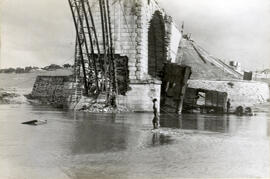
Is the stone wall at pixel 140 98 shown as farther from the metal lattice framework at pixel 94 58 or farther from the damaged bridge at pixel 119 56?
the metal lattice framework at pixel 94 58

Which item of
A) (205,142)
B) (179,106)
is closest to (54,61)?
(205,142)

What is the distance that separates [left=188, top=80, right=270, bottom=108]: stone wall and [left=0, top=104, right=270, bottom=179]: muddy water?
14.4 m

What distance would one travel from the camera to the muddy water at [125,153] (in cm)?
571

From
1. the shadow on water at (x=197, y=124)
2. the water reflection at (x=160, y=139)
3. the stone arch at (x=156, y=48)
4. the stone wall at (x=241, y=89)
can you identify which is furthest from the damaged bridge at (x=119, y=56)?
the stone wall at (x=241, y=89)

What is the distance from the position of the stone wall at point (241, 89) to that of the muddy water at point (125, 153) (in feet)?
47.3

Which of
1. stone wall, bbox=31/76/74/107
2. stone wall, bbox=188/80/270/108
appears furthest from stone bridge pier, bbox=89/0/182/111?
stone wall, bbox=188/80/270/108

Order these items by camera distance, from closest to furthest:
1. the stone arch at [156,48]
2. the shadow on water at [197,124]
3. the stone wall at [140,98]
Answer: the shadow on water at [197,124], the stone wall at [140,98], the stone arch at [156,48]

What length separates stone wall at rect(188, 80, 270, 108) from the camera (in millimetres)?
23188

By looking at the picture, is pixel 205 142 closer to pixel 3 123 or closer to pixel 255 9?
pixel 255 9

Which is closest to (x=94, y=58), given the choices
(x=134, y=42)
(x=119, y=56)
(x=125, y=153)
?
(x=119, y=56)

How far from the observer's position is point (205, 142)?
803 cm

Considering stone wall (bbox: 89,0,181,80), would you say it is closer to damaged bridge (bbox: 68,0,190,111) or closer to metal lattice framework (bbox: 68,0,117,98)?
damaged bridge (bbox: 68,0,190,111)

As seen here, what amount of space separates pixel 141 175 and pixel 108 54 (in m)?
10.4

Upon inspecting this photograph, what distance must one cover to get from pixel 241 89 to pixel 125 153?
62.0ft
